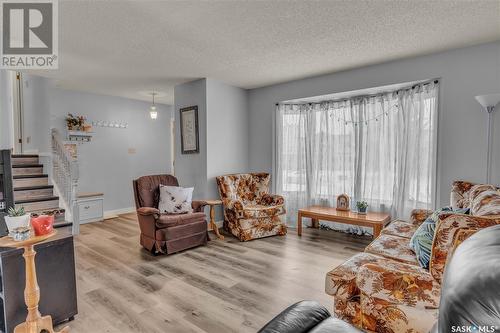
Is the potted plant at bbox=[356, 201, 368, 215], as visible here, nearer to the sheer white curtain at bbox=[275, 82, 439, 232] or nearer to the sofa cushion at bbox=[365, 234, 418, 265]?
the sheer white curtain at bbox=[275, 82, 439, 232]

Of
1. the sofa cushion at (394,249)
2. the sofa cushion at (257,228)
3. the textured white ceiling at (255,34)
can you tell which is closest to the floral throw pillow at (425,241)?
the sofa cushion at (394,249)

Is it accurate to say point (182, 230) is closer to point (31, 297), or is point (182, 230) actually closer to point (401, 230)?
point (31, 297)

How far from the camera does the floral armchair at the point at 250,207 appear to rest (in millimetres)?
3926

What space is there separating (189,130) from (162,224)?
1.95m

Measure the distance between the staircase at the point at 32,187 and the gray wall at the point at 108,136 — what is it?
1.07 ft

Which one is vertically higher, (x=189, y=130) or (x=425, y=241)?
(x=189, y=130)

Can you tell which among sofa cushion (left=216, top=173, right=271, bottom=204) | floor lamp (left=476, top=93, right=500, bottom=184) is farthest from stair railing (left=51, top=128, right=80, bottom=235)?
floor lamp (left=476, top=93, right=500, bottom=184)

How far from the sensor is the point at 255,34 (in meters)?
2.75

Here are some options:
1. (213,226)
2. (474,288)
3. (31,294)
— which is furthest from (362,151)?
(31,294)

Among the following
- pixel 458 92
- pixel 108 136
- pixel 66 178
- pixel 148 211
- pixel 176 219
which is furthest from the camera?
pixel 108 136

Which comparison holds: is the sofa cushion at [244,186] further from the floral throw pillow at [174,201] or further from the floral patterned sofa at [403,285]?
the floral patterned sofa at [403,285]

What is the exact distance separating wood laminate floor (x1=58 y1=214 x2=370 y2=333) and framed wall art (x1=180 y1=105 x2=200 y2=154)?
1691 mm

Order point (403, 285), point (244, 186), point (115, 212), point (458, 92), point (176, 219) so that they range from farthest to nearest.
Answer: point (115, 212)
point (244, 186)
point (176, 219)
point (458, 92)
point (403, 285)

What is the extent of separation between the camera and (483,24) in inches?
101
